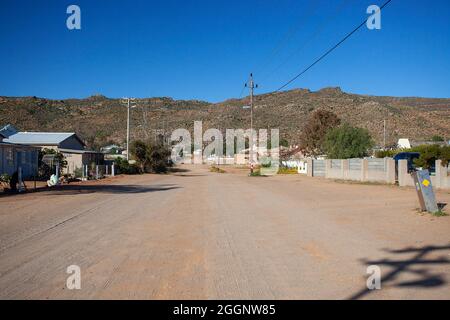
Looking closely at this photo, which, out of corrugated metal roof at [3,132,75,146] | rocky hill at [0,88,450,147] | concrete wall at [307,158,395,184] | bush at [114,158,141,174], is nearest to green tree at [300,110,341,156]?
rocky hill at [0,88,450,147]

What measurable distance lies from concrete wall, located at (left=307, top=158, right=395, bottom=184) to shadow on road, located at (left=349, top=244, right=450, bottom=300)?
22.3 metres

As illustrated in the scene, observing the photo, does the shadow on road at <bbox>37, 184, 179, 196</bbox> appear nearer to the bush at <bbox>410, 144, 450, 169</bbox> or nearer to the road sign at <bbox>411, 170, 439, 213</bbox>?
the road sign at <bbox>411, 170, 439, 213</bbox>

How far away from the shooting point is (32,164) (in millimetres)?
37625

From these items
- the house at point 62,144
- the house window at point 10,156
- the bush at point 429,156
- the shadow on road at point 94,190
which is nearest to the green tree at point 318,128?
the house at point 62,144

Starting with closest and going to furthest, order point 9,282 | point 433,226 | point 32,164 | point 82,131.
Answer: point 9,282, point 433,226, point 32,164, point 82,131

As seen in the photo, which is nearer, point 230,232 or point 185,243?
point 185,243

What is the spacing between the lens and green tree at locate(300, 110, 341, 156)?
62.3 m

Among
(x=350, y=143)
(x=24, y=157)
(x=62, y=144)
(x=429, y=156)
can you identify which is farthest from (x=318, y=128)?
(x=24, y=157)

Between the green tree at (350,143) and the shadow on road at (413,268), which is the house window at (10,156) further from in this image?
the shadow on road at (413,268)

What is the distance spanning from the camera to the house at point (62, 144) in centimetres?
4316

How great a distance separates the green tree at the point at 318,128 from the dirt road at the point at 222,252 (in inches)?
1870
